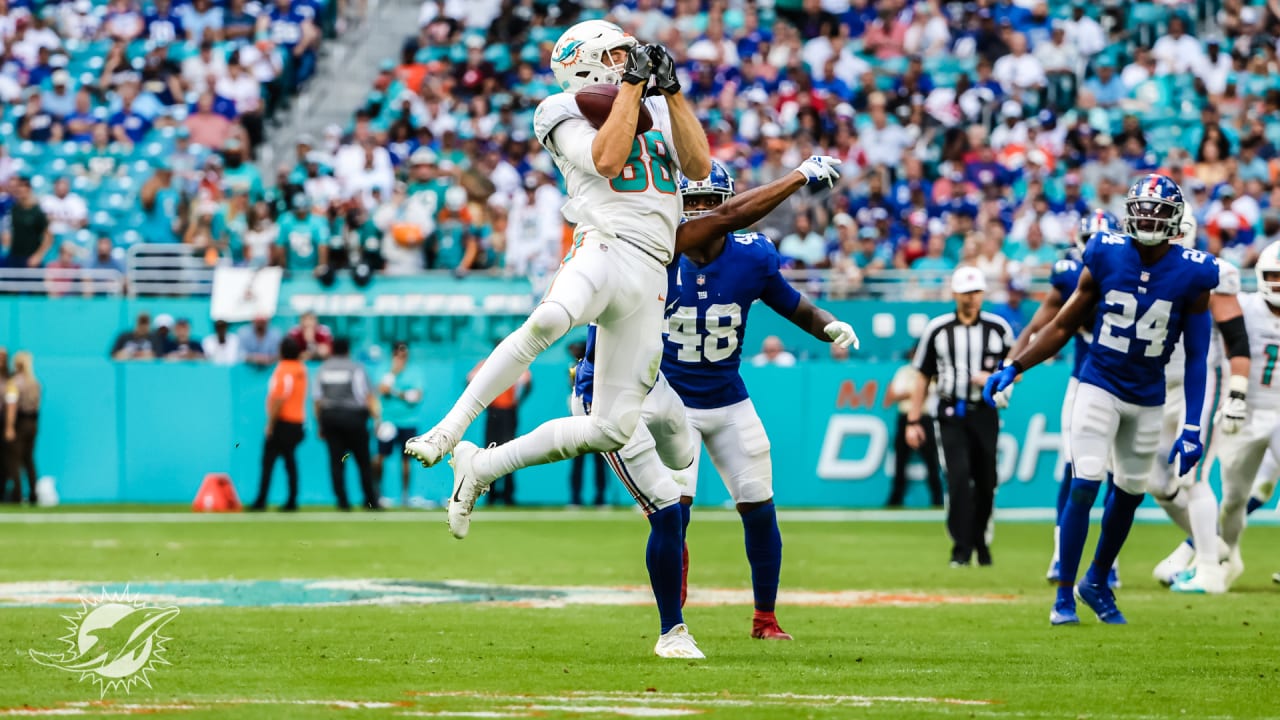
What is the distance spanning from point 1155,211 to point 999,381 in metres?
1.17

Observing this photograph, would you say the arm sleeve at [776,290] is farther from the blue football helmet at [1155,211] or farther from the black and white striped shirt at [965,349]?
the black and white striped shirt at [965,349]

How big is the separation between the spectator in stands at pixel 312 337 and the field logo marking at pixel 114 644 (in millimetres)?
11125

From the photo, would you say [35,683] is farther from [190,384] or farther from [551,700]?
[190,384]

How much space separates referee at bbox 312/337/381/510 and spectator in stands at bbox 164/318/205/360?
6.80 feet

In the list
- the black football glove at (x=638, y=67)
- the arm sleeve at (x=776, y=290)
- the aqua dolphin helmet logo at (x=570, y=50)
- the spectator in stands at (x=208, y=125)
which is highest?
the spectator in stands at (x=208, y=125)

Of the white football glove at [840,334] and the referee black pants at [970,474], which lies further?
the referee black pants at [970,474]

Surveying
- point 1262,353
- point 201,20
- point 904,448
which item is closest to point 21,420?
point 201,20

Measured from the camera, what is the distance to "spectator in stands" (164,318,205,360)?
21.4 metres

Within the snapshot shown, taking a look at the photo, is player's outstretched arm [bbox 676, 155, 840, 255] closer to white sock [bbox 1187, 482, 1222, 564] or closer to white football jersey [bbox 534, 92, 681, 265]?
white football jersey [bbox 534, 92, 681, 265]

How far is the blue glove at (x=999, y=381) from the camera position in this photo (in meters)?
9.34

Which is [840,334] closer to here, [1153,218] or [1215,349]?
[1153,218]

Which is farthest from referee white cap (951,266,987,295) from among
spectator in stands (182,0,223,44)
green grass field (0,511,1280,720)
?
spectator in stands (182,0,223,44)

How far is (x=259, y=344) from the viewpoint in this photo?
21172 millimetres

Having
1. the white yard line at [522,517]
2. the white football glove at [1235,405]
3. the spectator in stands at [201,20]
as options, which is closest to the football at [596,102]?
the white football glove at [1235,405]
